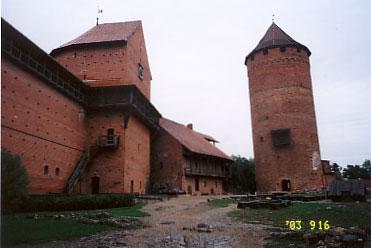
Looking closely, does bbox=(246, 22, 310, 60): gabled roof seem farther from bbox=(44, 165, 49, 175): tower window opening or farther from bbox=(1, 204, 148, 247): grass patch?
bbox=(1, 204, 148, 247): grass patch

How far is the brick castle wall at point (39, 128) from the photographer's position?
1720 centimetres

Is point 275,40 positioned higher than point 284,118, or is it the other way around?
point 275,40

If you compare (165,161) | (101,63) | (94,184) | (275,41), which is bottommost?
(94,184)

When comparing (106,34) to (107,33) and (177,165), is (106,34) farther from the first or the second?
(177,165)

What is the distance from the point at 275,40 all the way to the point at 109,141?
21.9 metres

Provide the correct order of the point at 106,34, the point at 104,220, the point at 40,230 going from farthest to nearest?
the point at 106,34, the point at 104,220, the point at 40,230

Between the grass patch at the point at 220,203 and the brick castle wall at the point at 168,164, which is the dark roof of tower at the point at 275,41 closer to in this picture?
the brick castle wall at the point at 168,164

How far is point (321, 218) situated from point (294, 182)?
843 inches

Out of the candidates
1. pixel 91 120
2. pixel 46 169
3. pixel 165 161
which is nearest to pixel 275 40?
pixel 165 161

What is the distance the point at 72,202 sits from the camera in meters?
17.2

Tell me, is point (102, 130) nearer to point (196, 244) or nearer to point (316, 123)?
point (196, 244)

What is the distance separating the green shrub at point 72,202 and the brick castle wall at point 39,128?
2682 millimetres

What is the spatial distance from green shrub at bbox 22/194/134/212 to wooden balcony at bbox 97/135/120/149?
647 cm

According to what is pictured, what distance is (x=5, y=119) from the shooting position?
1678cm
